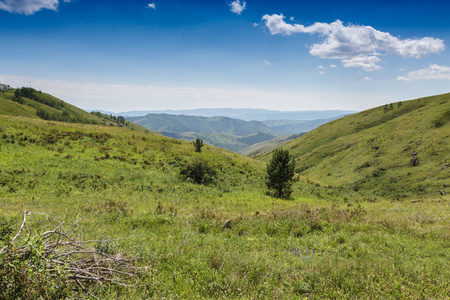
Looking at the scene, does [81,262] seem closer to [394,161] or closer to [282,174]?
[282,174]

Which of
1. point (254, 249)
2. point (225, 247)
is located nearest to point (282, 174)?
point (254, 249)

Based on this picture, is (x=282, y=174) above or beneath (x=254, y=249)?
beneath

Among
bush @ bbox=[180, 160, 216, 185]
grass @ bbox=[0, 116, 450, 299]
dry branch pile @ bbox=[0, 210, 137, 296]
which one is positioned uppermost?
dry branch pile @ bbox=[0, 210, 137, 296]

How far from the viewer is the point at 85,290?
3.61 m

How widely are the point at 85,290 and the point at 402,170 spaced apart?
6344cm

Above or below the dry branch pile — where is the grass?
below

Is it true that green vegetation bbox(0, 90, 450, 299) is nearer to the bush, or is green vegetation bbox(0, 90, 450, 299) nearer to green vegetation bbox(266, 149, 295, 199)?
the bush

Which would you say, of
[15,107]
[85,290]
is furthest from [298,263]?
[15,107]

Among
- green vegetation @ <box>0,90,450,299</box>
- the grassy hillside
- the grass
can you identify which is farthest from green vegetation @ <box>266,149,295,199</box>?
the grassy hillside

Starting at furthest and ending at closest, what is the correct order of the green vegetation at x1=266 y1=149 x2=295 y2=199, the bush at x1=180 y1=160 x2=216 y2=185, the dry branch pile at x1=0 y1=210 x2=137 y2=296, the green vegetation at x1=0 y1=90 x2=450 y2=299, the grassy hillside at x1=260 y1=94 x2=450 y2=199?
the grassy hillside at x1=260 y1=94 x2=450 y2=199 < the bush at x1=180 y1=160 x2=216 y2=185 < the green vegetation at x1=266 y1=149 x2=295 y2=199 < the green vegetation at x1=0 y1=90 x2=450 y2=299 < the dry branch pile at x1=0 y1=210 x2=137 y2=296

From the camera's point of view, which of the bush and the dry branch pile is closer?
the dry branch pile

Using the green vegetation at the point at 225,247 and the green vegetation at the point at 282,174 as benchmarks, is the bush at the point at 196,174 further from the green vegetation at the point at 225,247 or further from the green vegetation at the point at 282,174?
the green vegetation at the point at 282,174

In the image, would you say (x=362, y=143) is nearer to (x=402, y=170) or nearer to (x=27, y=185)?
(x=402, y=170)

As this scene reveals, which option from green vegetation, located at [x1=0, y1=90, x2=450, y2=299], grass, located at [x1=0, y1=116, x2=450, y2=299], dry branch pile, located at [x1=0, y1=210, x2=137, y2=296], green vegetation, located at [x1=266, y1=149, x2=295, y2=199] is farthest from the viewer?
green vegetation, located at [x1=266, y1=149, x2=295, y2=199]
